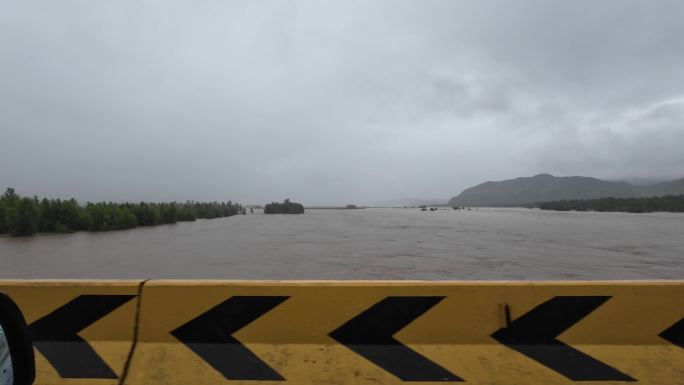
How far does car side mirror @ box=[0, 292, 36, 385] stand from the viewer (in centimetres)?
121

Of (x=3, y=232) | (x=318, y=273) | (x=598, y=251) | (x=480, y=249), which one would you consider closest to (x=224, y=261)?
Answer: (x=318, y=273)

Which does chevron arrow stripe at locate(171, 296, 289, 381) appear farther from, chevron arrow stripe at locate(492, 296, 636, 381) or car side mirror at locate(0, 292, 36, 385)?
chevron arrow stripe at locate(492, 296, 636, 381)

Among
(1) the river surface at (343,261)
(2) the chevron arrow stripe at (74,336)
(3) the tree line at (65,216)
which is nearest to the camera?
(2) the chevron arrow stripe at (74,336)

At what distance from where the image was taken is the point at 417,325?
244cm

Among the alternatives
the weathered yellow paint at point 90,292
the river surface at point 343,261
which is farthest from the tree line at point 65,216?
the weathered yellow paint at point 90,292

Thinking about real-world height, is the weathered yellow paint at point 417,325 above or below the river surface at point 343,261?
above

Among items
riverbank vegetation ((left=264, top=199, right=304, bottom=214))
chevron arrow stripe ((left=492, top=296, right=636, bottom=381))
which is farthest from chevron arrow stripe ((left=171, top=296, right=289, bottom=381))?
riverbank vegetation ((left=264, top=199, right=304, bottom=214))

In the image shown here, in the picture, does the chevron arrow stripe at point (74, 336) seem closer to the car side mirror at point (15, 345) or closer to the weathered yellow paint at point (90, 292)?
the weathered yellow paint at point (90, 292)

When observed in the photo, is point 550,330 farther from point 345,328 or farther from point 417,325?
point 345,328

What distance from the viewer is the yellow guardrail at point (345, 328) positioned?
91.3 inches

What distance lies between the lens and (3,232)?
85.5ft

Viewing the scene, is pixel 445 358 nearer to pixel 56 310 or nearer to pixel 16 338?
pixel 16 338

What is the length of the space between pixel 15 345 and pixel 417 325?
1910mm

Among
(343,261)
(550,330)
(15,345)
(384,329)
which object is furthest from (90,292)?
(343,261)
